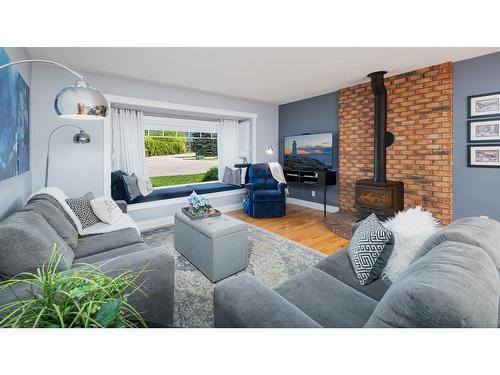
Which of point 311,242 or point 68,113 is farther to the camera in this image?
point 311,242

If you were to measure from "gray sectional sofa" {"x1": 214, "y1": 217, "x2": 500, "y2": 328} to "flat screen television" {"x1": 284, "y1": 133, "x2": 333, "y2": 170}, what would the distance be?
138 inches

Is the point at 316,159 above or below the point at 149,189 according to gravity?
above

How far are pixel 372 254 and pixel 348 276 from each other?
0.69 ft

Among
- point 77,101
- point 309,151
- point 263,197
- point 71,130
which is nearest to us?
point 77,101

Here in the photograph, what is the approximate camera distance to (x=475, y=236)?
103 cm

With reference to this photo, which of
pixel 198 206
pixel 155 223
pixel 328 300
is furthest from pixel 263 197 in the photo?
pixel 328 300

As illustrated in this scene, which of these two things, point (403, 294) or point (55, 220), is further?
point (55, 220)

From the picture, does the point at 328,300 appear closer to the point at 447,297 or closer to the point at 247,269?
the point at 447,297

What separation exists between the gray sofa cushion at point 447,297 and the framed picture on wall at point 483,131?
124 inches

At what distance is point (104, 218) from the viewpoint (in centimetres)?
255
